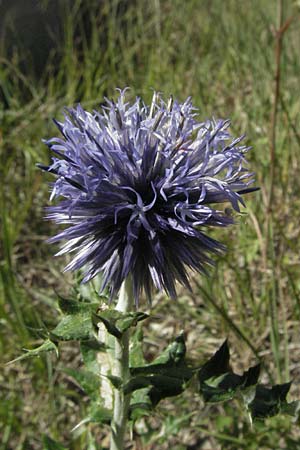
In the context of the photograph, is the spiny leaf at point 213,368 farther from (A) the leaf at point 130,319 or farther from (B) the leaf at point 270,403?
(A) the leaf at point 130,319

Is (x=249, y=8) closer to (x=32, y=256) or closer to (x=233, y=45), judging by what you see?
(x=233, y=45)

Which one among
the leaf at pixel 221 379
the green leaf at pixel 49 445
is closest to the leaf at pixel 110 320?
the leaf at pixel 221 379

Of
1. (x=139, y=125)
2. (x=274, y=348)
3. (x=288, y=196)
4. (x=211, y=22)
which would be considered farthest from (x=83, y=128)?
(x=211, y=22)

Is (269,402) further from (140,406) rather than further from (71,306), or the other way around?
(71,306)

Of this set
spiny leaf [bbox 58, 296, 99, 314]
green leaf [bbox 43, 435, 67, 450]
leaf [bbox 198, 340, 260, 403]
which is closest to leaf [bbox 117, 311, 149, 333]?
spiny leaf [bbox 58, 296, 99, 314]

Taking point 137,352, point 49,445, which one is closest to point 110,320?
point 137,352

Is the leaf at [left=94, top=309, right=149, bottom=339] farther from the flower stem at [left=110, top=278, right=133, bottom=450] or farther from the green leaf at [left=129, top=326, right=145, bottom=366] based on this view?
the green leaf at [left=129, top=326, right=145, bottom=366]
